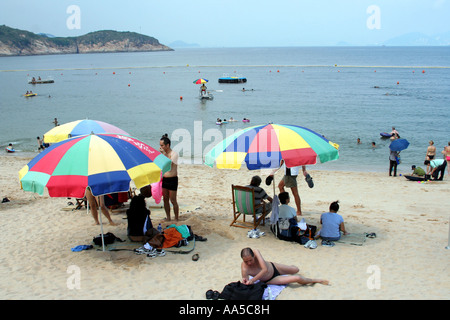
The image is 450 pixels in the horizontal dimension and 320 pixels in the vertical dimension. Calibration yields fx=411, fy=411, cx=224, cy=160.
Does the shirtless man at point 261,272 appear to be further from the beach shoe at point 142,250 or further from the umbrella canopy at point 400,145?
the umbrella canopy at point 400,145

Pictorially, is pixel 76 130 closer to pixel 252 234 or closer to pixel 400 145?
pixel 252 234

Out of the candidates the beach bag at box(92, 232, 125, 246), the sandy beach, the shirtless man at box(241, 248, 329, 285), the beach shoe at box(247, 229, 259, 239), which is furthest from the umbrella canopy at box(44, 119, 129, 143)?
the shirtless man at box(241, 248, 329, 285)

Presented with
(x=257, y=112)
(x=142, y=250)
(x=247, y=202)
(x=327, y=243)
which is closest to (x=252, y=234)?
(x=247, y=202)

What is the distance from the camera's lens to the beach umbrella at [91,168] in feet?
19.0

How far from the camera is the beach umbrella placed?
578cm

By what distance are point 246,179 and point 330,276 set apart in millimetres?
9549

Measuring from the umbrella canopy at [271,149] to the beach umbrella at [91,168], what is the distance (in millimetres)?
1176

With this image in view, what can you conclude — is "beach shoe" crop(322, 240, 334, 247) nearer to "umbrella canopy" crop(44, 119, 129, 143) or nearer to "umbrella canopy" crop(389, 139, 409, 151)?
"umbrella canopy" crop(44, 119, 129, 143)

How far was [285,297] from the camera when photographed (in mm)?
5281

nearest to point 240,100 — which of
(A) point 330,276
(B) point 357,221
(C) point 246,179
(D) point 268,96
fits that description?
(D) point 268,96

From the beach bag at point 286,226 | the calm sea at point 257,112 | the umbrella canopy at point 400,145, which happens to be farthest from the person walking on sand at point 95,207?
the calm sea at point 257,112

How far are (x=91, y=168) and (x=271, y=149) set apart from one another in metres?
2.86

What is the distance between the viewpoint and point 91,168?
5918 millimetres

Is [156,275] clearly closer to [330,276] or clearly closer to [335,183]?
[330,276]
